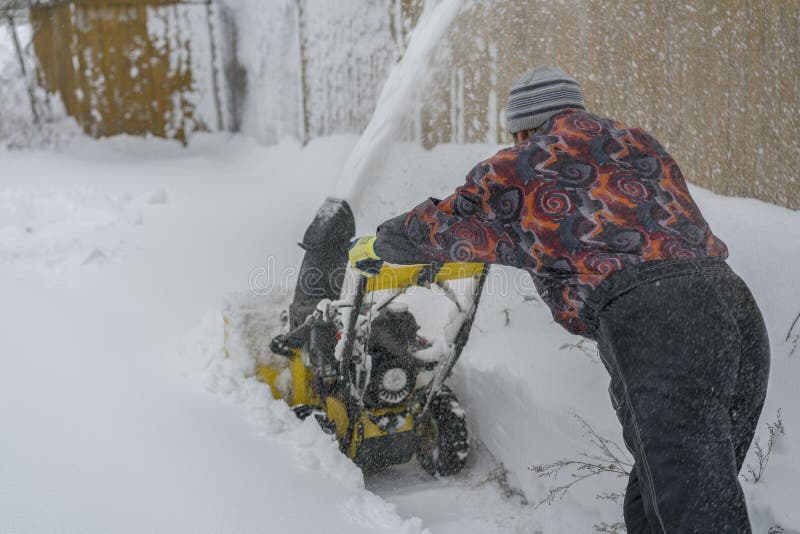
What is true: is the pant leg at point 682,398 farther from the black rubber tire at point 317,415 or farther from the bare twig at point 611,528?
the black rubber tire at point 317,415

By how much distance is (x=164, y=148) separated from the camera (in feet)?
32.7

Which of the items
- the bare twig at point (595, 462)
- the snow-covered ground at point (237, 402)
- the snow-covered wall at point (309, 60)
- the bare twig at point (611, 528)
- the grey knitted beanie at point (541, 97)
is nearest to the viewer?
the grey knitted beanie at point (541, 97)

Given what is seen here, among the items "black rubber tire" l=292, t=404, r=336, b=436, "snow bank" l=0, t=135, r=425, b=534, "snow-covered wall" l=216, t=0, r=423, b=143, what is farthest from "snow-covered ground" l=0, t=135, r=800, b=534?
"snow-covered wall" l=216, t=0, r=423, b=143

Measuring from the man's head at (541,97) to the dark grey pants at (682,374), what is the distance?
59 cm

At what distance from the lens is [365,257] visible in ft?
7.50

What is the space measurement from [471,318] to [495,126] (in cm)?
204

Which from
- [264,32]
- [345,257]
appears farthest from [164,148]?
[345,257]

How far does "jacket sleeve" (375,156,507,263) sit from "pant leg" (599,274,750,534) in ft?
1.50

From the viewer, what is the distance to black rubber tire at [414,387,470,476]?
3.27 meters

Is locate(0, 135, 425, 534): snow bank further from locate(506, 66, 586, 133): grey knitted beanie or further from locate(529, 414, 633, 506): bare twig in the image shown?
locate(506, 66, 586, 133): grey knitted beanie

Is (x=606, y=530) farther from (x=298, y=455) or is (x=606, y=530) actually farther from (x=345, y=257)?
(x=345, y=257)

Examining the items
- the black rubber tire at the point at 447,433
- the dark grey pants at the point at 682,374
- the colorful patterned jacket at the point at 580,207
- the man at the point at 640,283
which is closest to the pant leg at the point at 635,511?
the man at the point at 640,283

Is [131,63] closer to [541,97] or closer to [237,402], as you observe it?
[237,402]

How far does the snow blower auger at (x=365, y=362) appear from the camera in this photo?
3012 mm
